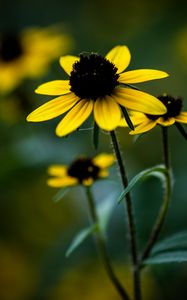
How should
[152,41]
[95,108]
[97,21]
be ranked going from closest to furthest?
1. [95,108]
2. [152,41]
3. [97,21]

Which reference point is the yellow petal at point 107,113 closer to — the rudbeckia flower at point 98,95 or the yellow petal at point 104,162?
the rudbeckia flower at point 98,95

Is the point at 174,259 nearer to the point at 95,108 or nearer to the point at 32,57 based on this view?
the point at 95,108

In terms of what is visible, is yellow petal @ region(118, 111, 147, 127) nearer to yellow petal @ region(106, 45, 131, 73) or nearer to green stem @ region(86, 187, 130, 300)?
yellow petal @ region(106, 45, 131, 73)

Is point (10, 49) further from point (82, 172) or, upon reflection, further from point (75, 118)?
point (75, 118)

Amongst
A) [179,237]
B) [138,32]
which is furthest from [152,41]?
[179,237]

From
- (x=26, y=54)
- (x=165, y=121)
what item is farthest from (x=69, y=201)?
(x=165, y=121)

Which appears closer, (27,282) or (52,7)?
(27,282)

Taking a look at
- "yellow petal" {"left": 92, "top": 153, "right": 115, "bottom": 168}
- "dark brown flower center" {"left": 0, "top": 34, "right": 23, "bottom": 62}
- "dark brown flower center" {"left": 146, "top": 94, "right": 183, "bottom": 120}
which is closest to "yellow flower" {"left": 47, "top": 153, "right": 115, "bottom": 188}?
"yellow petal" {"left": 92, "top": 153, "right": 115, "bottom": 168}
